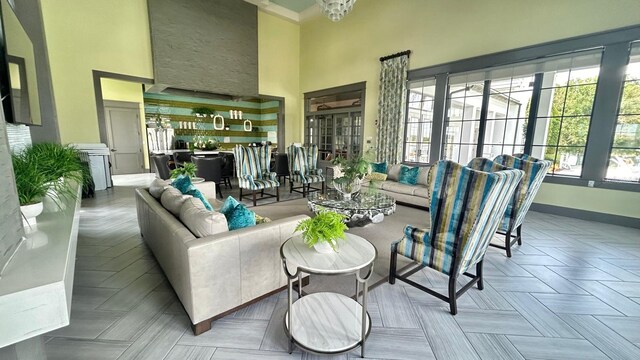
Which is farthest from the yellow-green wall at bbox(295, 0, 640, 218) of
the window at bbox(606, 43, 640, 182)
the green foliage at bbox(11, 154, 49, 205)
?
the green foliage at bbox(11, 154, 49, 205)

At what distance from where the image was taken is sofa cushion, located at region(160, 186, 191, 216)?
2049 mm

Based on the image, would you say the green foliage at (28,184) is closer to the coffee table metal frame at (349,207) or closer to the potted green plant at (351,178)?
the coffee table metal frame at (349,207)

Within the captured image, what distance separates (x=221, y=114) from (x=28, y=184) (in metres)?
8.95

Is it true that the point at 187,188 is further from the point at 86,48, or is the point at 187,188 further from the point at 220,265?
the point at 86,48

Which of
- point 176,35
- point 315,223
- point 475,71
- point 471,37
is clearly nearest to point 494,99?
point 475,71

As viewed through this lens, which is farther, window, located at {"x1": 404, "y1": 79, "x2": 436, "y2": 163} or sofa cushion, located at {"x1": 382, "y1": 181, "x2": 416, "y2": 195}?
window, located at {"x1": 404, "y1": 79, "x2": 436, "y2": 163}

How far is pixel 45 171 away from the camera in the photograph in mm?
1970

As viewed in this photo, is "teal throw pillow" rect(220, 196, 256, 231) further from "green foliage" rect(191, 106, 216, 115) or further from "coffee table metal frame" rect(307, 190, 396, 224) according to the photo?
"green foliage" rect(191, 106, 216, 115)

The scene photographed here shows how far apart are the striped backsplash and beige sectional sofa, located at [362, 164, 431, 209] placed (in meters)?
5.51

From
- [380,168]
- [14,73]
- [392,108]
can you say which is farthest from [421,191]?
[14,73]

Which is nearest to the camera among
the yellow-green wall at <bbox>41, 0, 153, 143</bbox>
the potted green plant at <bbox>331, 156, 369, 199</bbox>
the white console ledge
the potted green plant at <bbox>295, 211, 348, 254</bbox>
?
the white console ledge

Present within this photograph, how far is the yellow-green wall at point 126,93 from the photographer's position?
7.61 metres

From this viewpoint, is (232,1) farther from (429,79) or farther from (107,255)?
(107,255)

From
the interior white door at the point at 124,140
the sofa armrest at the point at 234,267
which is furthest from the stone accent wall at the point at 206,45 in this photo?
the sofa armrest at the point at 234,267
